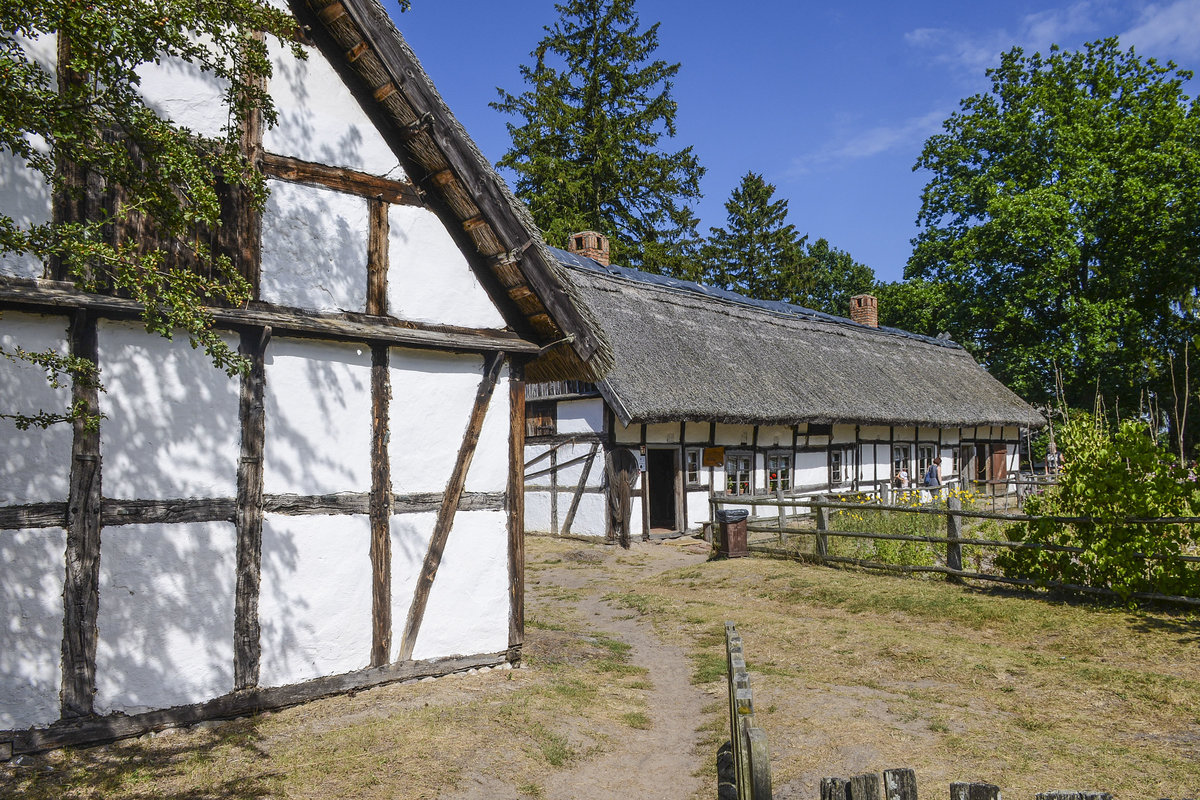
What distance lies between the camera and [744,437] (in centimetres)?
1802

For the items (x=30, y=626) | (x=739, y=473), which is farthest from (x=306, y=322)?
(x=739, y=473)

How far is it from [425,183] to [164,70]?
6.85 feet

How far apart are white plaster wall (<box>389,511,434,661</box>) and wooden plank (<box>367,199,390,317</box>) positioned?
1.76 meters

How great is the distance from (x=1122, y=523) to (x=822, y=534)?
429 centimetres

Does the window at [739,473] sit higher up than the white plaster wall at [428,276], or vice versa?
the white plaster wall at [428,276]

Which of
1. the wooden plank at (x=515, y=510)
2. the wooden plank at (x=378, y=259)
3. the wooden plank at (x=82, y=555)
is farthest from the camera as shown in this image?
the wooden plank at (x=515, y=510)

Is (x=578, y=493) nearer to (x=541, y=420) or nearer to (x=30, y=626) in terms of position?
(x=541, y=420)

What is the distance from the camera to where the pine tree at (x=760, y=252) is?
43094 millimetres

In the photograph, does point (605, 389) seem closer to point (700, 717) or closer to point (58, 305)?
point (700, 717)

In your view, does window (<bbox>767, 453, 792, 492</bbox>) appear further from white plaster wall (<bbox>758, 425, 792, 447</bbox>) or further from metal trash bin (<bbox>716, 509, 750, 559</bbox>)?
metal trash bin (<bbox>716, 509, 750, 559</bbox>)

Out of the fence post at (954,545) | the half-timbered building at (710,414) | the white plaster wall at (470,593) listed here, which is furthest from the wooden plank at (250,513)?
the fence post at (954,545)

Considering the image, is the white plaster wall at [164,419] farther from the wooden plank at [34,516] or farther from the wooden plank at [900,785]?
the wooden plank at [900,785]

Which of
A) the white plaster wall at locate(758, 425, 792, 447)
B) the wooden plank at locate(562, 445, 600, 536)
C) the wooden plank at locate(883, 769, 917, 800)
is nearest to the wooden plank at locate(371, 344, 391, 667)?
the wooden plank at locate(883, 769, 917, 800)

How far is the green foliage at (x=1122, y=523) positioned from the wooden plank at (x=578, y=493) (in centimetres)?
833
